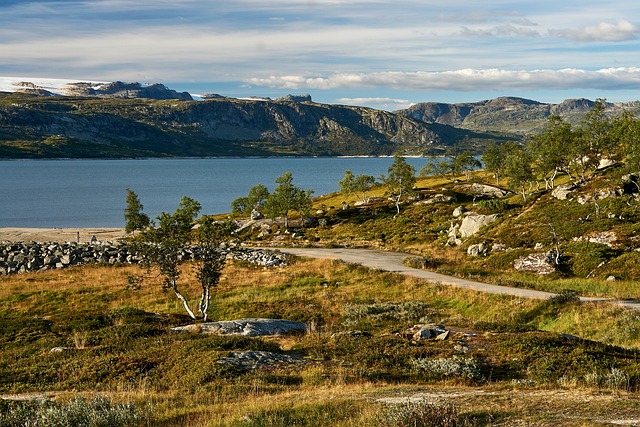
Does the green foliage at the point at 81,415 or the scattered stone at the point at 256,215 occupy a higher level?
the green foliage at the point at 81,415

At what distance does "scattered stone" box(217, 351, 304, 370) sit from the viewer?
20.6 m

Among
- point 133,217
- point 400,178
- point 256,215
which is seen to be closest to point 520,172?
point 400,178

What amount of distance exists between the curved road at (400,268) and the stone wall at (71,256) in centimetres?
528

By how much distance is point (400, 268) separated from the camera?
5241 cm

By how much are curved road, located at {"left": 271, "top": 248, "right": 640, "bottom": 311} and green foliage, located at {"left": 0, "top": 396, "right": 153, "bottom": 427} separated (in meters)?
30.1

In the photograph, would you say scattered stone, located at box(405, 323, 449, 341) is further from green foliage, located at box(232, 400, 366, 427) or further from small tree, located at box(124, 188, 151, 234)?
A: small tree, located at box(124, 188, 151, 234)

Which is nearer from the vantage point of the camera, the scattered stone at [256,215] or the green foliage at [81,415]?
the green foliage at [81,415]

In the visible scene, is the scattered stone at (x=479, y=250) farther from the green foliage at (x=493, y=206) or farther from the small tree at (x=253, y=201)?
the small tree at (x=253, y=201)

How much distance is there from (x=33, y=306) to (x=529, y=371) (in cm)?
3919

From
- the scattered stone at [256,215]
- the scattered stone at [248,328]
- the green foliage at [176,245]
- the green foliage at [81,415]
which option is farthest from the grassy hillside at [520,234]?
the green foliage at [81,415]

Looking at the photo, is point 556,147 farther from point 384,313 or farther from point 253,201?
point 253,201

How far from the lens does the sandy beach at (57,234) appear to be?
103 metres

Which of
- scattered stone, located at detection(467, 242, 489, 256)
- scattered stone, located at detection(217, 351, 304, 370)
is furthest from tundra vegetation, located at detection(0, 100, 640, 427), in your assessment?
scattered stone, located at detection(467, 242, 489, 256)

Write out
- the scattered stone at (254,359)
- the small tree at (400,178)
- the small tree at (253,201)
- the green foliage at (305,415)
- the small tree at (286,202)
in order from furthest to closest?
the small tree at (253,201), the small tree at (400,178), the small tree at (286,202), the scattered stone at (254,359), the green foliage at (305,415)
